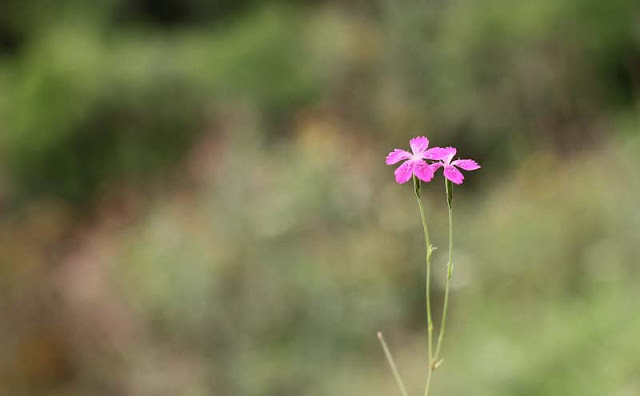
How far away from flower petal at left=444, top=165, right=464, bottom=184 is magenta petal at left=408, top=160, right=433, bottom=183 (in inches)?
0.5

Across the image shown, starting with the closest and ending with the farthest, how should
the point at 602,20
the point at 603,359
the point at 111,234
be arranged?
the point at 603,359, the point at 111,234, the point at 602,20

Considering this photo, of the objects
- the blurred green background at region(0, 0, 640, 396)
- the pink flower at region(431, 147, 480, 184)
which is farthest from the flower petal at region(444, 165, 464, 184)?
the blurred green background at region(0, 0, 640, 396)

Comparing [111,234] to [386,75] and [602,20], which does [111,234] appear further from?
[602,20]

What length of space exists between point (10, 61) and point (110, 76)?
111 cm

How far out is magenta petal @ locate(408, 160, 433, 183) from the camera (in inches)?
22.1

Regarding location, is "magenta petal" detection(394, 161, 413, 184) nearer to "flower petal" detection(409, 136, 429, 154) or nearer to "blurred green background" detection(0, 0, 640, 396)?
"flower petal" detection(409, 136, 429, 154)

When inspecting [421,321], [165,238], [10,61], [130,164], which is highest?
[10,61]

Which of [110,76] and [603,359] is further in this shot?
[110,76]

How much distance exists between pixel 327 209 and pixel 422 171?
2429 millimetres

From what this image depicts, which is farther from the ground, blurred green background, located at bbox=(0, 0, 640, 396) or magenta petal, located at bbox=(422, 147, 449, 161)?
blurred green background, located at bbox=(0, 0, 640, 396)

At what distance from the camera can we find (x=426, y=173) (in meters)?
0.57

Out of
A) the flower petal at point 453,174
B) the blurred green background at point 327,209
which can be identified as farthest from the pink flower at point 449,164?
the blurred green background at point 327,209

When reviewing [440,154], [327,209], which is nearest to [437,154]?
[440,154]

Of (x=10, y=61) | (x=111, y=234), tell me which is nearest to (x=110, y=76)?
(x=10, y=61)
